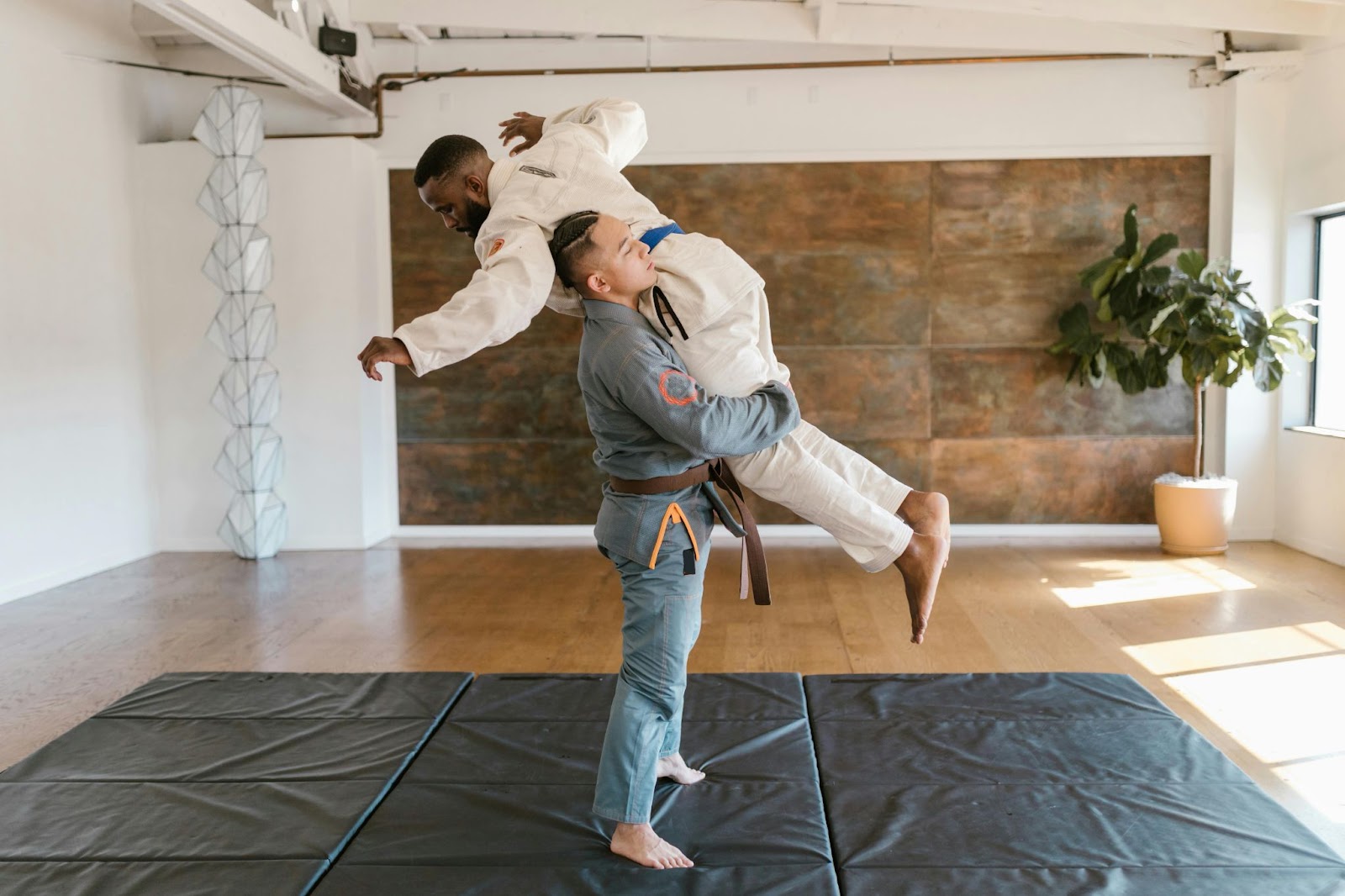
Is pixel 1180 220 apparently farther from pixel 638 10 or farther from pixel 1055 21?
pixel 638 10

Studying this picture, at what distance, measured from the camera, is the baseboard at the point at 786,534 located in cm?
658

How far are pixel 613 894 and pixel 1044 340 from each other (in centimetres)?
531

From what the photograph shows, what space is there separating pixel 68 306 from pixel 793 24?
4413 mm

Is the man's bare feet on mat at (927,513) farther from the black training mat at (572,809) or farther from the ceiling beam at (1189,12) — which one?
the ceiling beam at (1189,12)

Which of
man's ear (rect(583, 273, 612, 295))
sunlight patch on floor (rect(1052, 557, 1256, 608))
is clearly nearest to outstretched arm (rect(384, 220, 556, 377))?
man's ear (rect(583, 273, 612, 295))

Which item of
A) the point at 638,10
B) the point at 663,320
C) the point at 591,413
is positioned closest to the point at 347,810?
the point at 591,413

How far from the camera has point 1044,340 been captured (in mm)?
6539

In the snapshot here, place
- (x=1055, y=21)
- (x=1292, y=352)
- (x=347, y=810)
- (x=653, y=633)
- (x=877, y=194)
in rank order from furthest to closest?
(x=877, y=194), (x=1055, y=21), (x=1292, y=352), (x=347, y=810), (x=653, y=633)

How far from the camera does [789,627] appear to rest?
459 centimetres

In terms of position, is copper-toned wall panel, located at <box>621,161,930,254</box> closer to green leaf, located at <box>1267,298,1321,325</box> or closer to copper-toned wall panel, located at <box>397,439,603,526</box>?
copper-toned wall panel, located at <box>397,439,603,526</box>

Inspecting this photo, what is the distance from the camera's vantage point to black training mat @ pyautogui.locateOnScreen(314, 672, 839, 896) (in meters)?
2.18

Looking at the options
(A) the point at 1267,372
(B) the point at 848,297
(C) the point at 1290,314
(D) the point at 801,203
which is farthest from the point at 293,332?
(C) the point at 1290,314

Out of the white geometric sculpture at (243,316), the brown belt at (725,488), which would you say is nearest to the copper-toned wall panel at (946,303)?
the white geometric sculpture at (243,316)

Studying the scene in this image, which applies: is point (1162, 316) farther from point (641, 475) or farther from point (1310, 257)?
point (641, 475)
